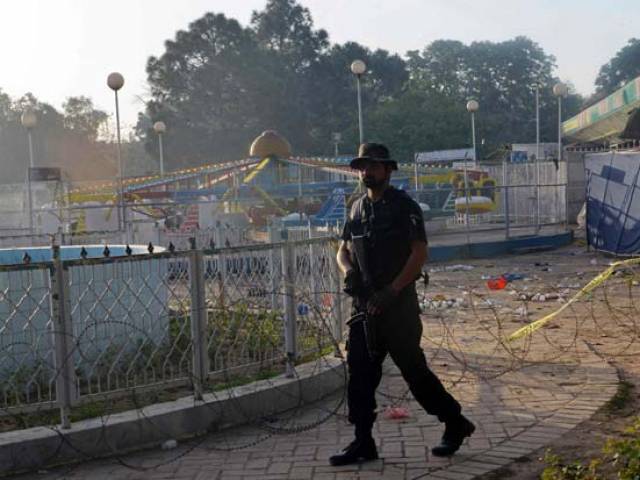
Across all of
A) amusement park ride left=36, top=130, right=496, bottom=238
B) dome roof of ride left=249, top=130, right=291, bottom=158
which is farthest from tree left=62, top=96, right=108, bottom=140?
dome roof of ride left=249, top=130, right=291, bottom=158

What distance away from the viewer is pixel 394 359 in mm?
4633

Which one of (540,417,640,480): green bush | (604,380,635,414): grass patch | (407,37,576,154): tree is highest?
(407,37,576,154): tree

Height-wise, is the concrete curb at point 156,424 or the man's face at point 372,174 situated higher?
the man's face at point 372,174

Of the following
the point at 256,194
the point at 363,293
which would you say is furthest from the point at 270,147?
the point at 363,293

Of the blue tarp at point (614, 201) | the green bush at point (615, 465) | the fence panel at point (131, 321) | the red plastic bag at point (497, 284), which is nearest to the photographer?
the green bush at point (615, 465)

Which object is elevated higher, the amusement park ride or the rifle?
the amusement park ride

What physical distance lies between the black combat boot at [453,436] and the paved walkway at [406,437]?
56mm

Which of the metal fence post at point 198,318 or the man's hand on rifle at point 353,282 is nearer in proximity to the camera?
the man's hand on rifle at point 353,282

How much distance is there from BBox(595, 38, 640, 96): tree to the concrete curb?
75645 millimetres

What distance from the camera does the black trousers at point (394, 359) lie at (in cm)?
457

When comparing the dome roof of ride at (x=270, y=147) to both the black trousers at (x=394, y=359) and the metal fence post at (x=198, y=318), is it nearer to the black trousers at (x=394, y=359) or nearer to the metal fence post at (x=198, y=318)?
the metal fence post at (x=198, y=318)

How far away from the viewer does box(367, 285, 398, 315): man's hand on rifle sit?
4.47 m

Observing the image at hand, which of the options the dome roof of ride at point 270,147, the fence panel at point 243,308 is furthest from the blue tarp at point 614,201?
the fence panel at point 243,308

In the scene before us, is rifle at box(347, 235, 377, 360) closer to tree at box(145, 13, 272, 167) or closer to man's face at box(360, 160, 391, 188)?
man's face at box(360, 160, 391, 188)
